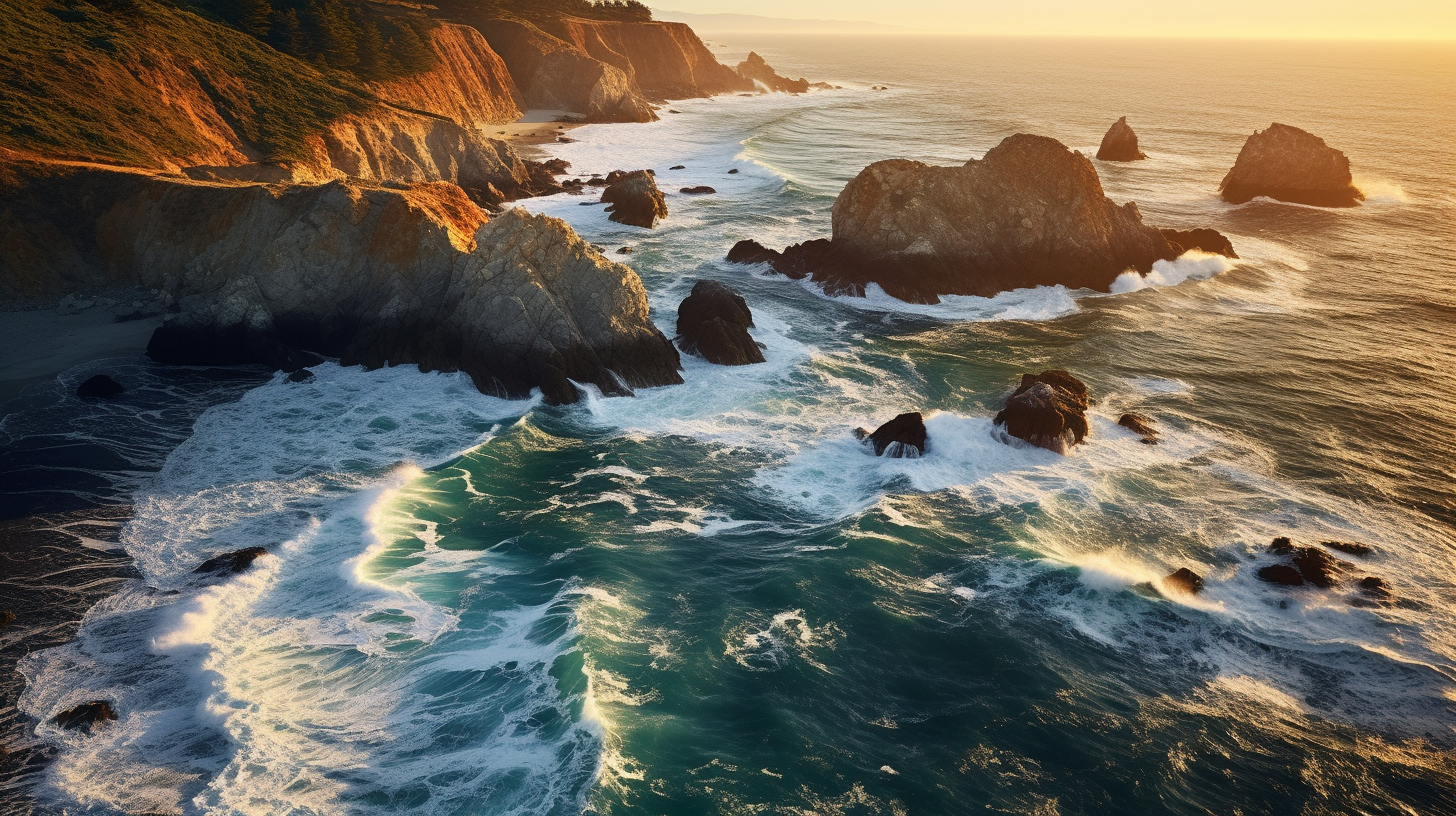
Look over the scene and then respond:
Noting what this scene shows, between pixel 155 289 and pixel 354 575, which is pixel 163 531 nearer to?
pixel 354 575

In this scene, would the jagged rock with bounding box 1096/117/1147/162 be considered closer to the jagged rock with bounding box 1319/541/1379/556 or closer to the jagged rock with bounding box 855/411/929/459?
the jagged rock with bounding box 855/411/929/459

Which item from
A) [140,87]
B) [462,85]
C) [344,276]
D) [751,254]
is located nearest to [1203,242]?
[751,254]

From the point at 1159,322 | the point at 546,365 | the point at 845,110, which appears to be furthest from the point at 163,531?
the point at 845,110

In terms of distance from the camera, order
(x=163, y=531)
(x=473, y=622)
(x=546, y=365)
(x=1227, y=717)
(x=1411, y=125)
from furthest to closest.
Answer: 1. (x=1411, y=125)
2. (x=546, y=365)
3. (x=163, y=531)
4. (x=473, y=622)
5. (x=1227, y=717)

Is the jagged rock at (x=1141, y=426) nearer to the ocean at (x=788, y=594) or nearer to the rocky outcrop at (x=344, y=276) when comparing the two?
the ocean at (x=788, y=594)

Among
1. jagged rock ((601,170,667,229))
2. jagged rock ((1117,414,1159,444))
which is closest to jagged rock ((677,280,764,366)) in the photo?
jagged rock ((1117,414,1159,444))
